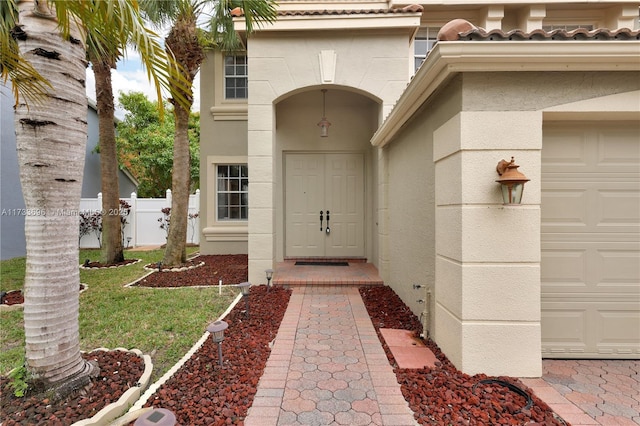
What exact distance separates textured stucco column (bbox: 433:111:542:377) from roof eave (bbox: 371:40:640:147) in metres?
0.40

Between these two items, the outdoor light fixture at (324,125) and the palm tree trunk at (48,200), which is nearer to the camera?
the palm tree trunk at (48,200)

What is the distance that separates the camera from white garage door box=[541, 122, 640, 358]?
2.94m

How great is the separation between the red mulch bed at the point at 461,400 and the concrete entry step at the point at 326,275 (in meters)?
2.68

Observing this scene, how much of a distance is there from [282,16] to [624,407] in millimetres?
6813

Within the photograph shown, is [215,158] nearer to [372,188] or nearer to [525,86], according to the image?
[372,188]

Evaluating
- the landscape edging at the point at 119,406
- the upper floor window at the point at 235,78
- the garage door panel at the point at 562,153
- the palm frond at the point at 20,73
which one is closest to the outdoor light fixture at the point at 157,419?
the landscape edging at the point at 119,406

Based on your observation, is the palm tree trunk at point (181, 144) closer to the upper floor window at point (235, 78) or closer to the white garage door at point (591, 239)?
the upper floor window at point (235, 78)

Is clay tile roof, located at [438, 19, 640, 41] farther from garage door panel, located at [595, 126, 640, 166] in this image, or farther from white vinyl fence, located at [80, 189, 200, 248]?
white vinyl fence, located at [80, 189, 200, 248]

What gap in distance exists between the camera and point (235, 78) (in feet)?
29.8

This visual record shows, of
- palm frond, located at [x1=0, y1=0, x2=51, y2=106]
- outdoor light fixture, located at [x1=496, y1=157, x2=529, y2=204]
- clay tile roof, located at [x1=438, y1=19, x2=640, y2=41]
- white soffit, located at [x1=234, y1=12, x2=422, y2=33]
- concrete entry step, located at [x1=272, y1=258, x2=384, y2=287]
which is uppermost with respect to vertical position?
white soffit, located at [x1=234, y1=12, x2=422, y2=33]

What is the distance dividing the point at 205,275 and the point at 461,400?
223 inches

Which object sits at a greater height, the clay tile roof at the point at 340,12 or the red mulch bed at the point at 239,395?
the clay tile roof at the point at 340,12

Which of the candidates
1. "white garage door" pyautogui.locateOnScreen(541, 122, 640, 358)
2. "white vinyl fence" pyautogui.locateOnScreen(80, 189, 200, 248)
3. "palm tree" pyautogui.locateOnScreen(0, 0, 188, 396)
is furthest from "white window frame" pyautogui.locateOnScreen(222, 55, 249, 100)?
"white garage door" pyautogui.locateOnScreen(541, 122, 640, 358)

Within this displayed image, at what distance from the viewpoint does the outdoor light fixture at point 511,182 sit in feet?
8.15
